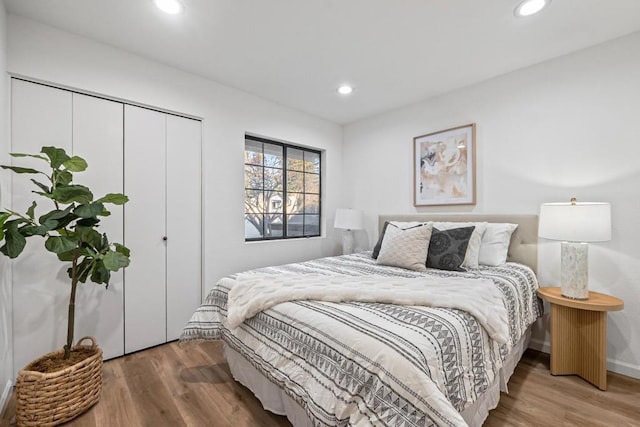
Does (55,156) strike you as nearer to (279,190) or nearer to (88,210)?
(88,210)

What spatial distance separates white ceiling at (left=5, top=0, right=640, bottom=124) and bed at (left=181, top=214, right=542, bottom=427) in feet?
5.91

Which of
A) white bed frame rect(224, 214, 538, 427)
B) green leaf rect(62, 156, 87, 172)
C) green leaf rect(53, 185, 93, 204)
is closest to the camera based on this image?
white bed frame rect(224, 214, 538, 427)

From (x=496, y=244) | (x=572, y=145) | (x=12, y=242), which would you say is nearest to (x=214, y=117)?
(x=12, y=242)

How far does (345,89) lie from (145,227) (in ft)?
7.85

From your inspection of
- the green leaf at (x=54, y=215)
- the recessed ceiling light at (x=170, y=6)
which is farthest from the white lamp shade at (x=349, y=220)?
the green leaf at (x=54, y=215)

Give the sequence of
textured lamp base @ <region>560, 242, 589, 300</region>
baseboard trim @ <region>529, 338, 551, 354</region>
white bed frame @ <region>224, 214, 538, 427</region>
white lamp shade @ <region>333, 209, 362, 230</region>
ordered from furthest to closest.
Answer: white lamp shade @ <region>333, 209, 362, 230</region>, baseboard trim @ <region>529, 338, 551, 354</region>, textured lamp base @ <region>560, 242, 589, 300</region>, white bed frame @ <region>224, 214, 538, 427</region>

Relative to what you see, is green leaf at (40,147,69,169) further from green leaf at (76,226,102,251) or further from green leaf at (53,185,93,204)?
green leaf at (76,226,102,251)

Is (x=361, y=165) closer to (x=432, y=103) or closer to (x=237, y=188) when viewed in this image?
(x=432, y=103)

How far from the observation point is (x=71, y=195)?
1.70 metres

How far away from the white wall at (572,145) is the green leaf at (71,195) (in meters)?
3.08

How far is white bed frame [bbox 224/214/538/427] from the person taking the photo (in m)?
1.44

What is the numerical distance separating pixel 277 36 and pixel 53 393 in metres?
→ 2.69

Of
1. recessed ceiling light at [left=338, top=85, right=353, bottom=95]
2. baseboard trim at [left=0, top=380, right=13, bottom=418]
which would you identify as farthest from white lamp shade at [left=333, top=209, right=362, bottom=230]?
baseboard trim at [left=0, top=380, right=13, bottom=418]

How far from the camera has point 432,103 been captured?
127 inches
